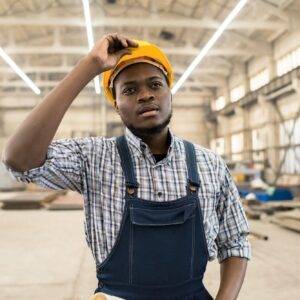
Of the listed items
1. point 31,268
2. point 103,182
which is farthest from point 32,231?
point 103,182

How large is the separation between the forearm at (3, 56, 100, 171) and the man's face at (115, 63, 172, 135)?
0.26 m

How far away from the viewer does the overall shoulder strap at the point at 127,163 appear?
51.3 inches

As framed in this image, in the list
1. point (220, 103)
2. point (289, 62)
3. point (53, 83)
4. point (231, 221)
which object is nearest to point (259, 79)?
point (289, 62)

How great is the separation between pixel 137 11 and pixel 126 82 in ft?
45.6

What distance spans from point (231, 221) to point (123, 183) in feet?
1.58

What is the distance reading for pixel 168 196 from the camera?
4.37 ft

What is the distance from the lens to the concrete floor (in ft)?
11.9

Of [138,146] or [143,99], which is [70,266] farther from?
[143,99]

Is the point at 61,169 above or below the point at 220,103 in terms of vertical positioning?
below

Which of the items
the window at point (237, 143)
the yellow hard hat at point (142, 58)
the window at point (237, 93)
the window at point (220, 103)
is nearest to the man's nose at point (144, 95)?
the yellow hard hat at point (142, 58)

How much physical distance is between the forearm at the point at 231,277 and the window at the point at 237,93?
16194 mm

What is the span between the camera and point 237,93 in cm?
1811

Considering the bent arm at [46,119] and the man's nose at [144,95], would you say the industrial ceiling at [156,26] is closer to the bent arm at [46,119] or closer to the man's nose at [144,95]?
the man's nose at [144,95]

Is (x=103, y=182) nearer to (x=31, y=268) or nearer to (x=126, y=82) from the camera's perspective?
(x=126, y=82)
